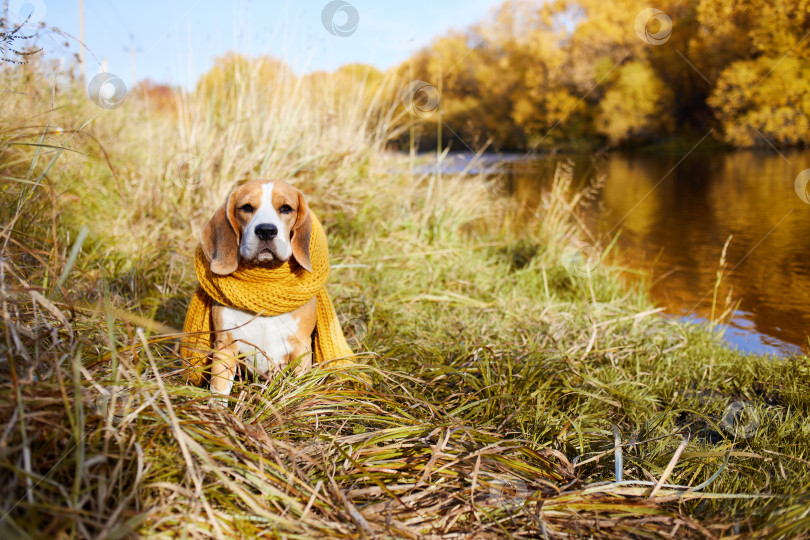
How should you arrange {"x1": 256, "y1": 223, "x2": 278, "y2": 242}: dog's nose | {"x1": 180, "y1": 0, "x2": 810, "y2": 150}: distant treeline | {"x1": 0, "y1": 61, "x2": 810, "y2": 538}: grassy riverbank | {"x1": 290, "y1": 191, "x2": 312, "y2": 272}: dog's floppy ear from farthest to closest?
{"x1": 180, "y1": 0, "x2": 810, "y2": 150}: distant treeline → {"x1": 290, "y1": 191, "x2": 312, "y2": 272}: dog's floppy ear → {"x1": 256, "y1": 223, "x2": 278, "y2": 242}: dog's nose → {"x1": 0, "y1": 61, "x2": 810, "y2": 538}: grassy riverbank

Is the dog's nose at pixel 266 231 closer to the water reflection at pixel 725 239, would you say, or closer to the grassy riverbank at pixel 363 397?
the grassy riverbank at pixel 363 397

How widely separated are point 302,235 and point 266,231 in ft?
0.61

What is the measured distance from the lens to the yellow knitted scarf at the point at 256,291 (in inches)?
80.8

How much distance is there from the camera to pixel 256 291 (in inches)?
81.3

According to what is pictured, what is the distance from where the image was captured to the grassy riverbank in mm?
1231

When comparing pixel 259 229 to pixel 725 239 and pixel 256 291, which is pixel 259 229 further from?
pixel 725 239

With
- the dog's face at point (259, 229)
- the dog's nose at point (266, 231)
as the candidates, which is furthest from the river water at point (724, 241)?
the dog's nose at point (266, 231)

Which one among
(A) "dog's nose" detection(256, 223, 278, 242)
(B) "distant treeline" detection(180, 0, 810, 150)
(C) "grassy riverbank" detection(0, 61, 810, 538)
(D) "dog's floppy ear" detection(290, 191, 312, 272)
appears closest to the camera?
(C) "grassy riverbank" detection(0, 61, 810, 538)

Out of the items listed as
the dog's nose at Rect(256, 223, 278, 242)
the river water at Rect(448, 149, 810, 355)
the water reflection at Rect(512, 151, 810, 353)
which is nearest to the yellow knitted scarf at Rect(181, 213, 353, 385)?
the dog's nose at Rect(256, 223, 278, 242)

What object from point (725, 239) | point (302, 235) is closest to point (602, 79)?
point (725, 239)

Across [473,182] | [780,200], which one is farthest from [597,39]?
[473,182]

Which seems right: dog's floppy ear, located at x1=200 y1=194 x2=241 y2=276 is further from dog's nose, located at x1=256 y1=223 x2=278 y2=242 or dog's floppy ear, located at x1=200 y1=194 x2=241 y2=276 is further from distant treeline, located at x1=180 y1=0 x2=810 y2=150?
distant treeline, located at x1=180 y1=0 x2=810 y2=150

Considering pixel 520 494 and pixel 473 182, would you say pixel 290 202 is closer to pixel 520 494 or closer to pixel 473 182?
pixel 520 494

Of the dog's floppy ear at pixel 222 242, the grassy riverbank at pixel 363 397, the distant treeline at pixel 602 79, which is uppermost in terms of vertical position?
the distant treeline at pixel 602 79
